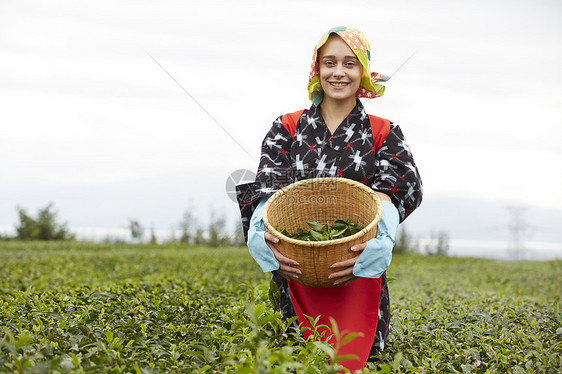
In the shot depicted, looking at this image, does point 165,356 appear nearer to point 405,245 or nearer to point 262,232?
point 262,232

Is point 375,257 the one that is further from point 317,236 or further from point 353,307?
point 353,307

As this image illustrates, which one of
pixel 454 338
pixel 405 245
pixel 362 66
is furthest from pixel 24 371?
pixel 405 245

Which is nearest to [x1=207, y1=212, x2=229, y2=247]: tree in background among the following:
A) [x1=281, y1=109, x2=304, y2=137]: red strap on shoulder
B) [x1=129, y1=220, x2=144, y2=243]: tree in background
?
[x1=129, y1=220, x2=144, y2=243]: tree in background

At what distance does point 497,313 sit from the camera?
12.5 feet

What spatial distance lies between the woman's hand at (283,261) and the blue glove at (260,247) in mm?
22

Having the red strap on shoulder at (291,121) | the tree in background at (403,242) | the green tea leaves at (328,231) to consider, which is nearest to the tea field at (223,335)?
the green tea leaves at (328,231)

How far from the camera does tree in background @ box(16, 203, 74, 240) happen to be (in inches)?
527

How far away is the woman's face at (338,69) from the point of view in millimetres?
2828

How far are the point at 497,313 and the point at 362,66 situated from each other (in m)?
2.25

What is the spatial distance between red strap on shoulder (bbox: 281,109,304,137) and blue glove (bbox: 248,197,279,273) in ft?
2.21

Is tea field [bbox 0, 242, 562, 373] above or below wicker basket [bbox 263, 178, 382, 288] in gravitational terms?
below

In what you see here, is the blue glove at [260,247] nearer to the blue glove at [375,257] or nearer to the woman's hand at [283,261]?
the woman's hand at [283,261]

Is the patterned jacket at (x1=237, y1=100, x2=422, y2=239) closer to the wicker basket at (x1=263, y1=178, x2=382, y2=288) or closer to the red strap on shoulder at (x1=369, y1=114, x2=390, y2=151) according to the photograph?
the red strap on shoulder at (x1=369, y1=114, x2=390, y2=151)

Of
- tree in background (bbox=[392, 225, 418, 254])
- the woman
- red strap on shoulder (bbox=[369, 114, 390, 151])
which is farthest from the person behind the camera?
tree in background (bbox=[392, 225, 418, 254])
